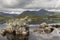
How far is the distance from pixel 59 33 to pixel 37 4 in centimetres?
83

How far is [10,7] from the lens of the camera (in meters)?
3.17

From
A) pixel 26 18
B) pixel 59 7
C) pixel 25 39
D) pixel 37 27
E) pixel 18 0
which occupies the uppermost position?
pixel 18 0

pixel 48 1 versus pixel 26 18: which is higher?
pixel 48 1

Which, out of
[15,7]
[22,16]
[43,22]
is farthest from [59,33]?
[15,7]

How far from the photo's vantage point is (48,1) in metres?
3.21

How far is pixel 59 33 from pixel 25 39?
783mm

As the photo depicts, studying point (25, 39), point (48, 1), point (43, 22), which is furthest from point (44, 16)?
point (25, 39)

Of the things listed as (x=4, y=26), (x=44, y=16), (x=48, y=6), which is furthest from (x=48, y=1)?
(x=4, y=26)

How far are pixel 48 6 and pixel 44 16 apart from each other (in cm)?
26

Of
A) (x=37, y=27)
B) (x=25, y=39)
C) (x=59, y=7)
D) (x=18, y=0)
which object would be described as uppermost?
(x=18, y=0)

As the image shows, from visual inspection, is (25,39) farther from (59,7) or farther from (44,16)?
(59,7)

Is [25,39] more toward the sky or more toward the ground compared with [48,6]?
more toward the ground

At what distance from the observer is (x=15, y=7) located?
3.18 meters

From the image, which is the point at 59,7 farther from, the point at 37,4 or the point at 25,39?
the point at 25,39
